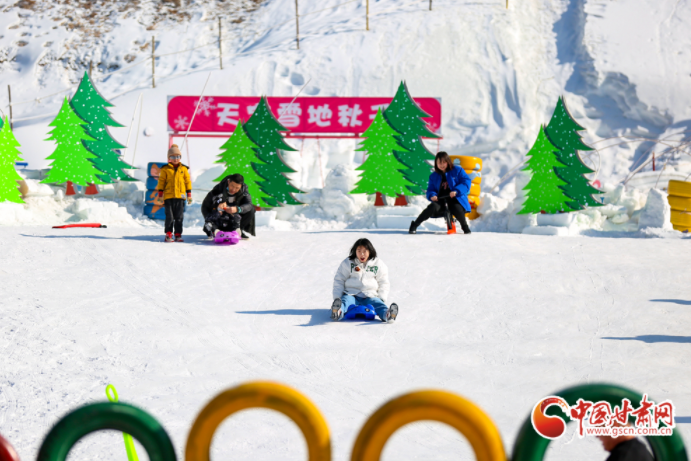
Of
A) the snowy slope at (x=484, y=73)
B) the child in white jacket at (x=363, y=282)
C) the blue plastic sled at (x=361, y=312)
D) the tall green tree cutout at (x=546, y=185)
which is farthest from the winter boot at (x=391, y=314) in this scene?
the snowy slope at (x=484, y=73)

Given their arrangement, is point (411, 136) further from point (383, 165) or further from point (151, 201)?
point (151, 201)

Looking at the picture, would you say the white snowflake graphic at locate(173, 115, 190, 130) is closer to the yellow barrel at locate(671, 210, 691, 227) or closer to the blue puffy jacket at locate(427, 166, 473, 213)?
the blue puffy jacket at locate(427, 166, 473, 213)

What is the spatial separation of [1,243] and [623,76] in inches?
878

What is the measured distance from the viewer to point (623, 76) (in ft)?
80.0

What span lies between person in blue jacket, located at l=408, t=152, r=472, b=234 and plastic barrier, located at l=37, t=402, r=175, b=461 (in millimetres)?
7955

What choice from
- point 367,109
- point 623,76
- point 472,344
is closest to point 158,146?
point 367,109

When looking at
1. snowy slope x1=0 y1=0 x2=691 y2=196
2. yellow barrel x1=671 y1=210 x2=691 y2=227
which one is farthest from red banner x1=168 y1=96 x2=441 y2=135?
yellow barrel x1=671 y1=210 x2=691 y2=227

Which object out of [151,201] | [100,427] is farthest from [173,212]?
[100,427]

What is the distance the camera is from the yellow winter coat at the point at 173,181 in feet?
28.7

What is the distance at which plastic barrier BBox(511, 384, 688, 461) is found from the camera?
1.75m

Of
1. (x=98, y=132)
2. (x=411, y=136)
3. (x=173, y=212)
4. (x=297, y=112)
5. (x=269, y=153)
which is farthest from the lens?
(x=297, y=112)

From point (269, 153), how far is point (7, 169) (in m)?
5.46

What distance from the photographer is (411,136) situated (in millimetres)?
14594

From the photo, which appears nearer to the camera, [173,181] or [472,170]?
[173,181]
